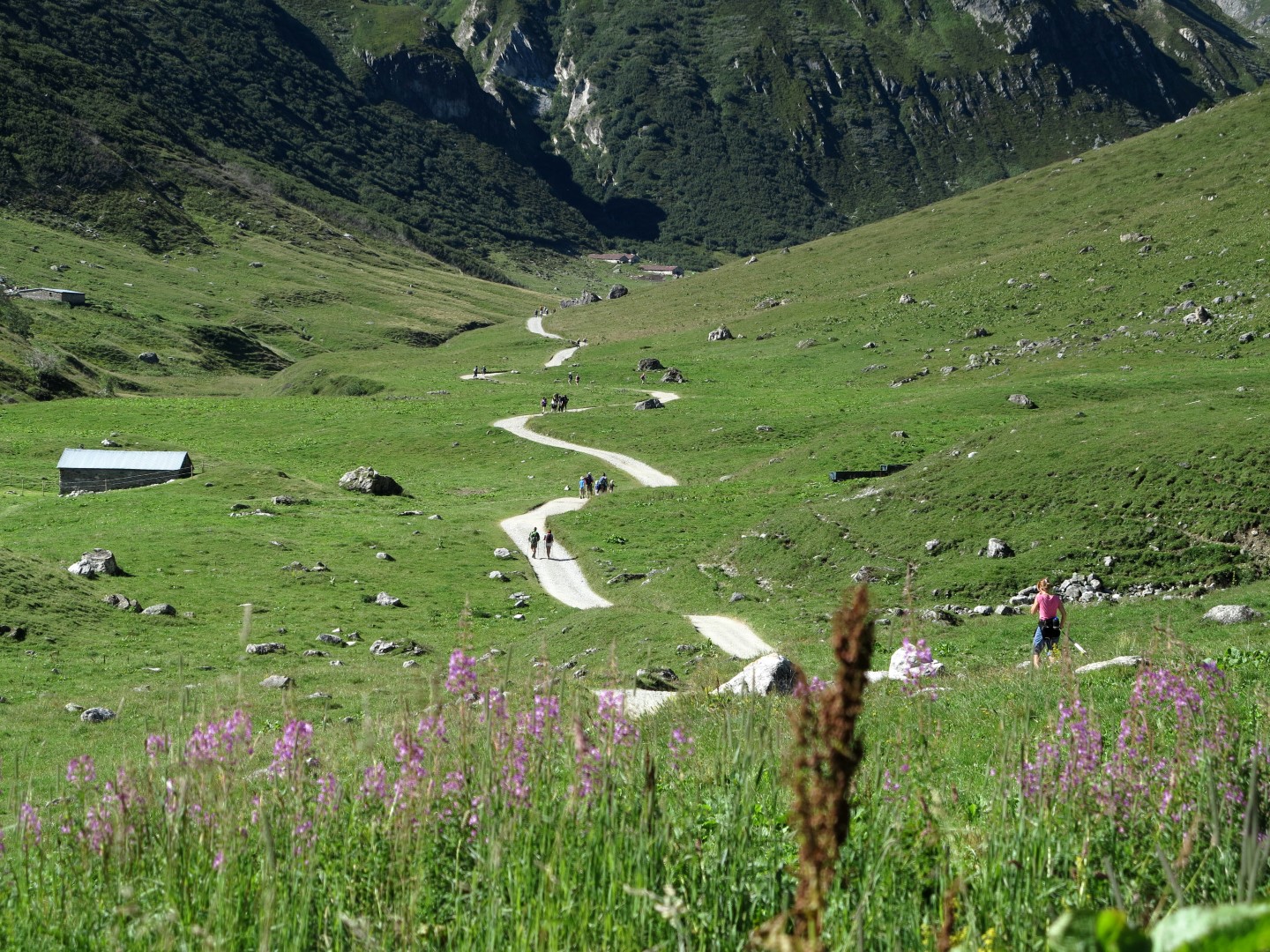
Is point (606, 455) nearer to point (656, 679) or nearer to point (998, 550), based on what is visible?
point (998, 550)

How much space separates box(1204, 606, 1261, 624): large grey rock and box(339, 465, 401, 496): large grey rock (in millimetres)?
56246

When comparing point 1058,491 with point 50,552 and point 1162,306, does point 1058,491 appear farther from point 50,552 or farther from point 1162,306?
point 1162,306

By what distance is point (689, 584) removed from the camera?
47.9 m

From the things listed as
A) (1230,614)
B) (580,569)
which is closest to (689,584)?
(580,569)

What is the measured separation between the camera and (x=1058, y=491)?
1667 inches

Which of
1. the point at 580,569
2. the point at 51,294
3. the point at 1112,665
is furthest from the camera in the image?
the point at 51,294

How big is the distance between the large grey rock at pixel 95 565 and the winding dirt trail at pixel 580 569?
19458 mm

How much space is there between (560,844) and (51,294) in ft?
612

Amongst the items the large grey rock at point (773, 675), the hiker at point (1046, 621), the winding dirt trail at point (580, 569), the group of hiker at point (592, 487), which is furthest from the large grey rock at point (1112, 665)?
the group of hiker at point (592, 487)

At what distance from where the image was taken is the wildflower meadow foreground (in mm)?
5715

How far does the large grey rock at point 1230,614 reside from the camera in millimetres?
27625

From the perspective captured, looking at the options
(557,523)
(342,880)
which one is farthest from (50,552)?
(342,880)

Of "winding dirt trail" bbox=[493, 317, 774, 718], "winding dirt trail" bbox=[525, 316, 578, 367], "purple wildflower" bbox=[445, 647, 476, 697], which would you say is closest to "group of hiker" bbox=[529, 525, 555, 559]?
"winding dirt trail" bbox=[493, 317, 774, 718]

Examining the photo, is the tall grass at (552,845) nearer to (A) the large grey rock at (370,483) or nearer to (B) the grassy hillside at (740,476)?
(B) the grassy hillside at (740,476)
